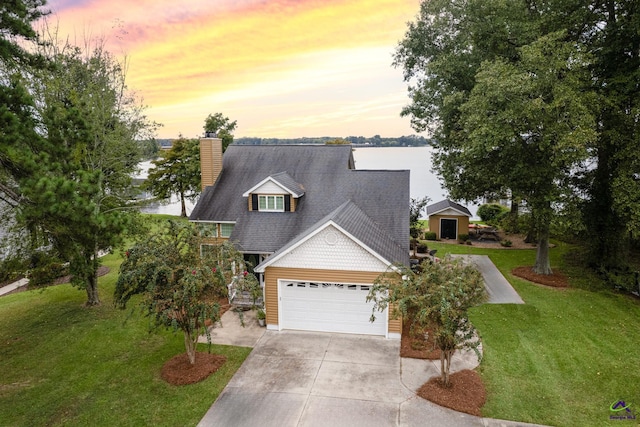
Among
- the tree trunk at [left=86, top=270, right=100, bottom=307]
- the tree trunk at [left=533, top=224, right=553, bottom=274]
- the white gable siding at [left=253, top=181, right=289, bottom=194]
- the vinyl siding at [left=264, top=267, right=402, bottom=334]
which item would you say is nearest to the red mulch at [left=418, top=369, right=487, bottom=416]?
the vinyl siding at [left=264, top=267, right=402, bottom=334]

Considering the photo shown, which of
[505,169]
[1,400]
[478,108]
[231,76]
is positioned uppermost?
[231,76]

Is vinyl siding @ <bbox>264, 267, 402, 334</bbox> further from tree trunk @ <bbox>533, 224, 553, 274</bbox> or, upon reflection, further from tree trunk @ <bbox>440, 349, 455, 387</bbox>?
tree trunk @ <bbox>533, 224, 553, 274</bbox>

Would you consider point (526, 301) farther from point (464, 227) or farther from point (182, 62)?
point (182, 62)

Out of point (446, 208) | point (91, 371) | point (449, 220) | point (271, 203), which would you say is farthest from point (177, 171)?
point (91, 371)

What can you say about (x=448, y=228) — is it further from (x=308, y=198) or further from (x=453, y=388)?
(x=453, y=388)

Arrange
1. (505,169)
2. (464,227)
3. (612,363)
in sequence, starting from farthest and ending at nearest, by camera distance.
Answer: (464,227), (505,169), (612,363)

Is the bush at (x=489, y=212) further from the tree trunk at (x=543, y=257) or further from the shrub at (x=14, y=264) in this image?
the shrub at (x=14, y=264)

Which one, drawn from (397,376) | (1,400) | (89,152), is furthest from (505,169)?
(1,400)
